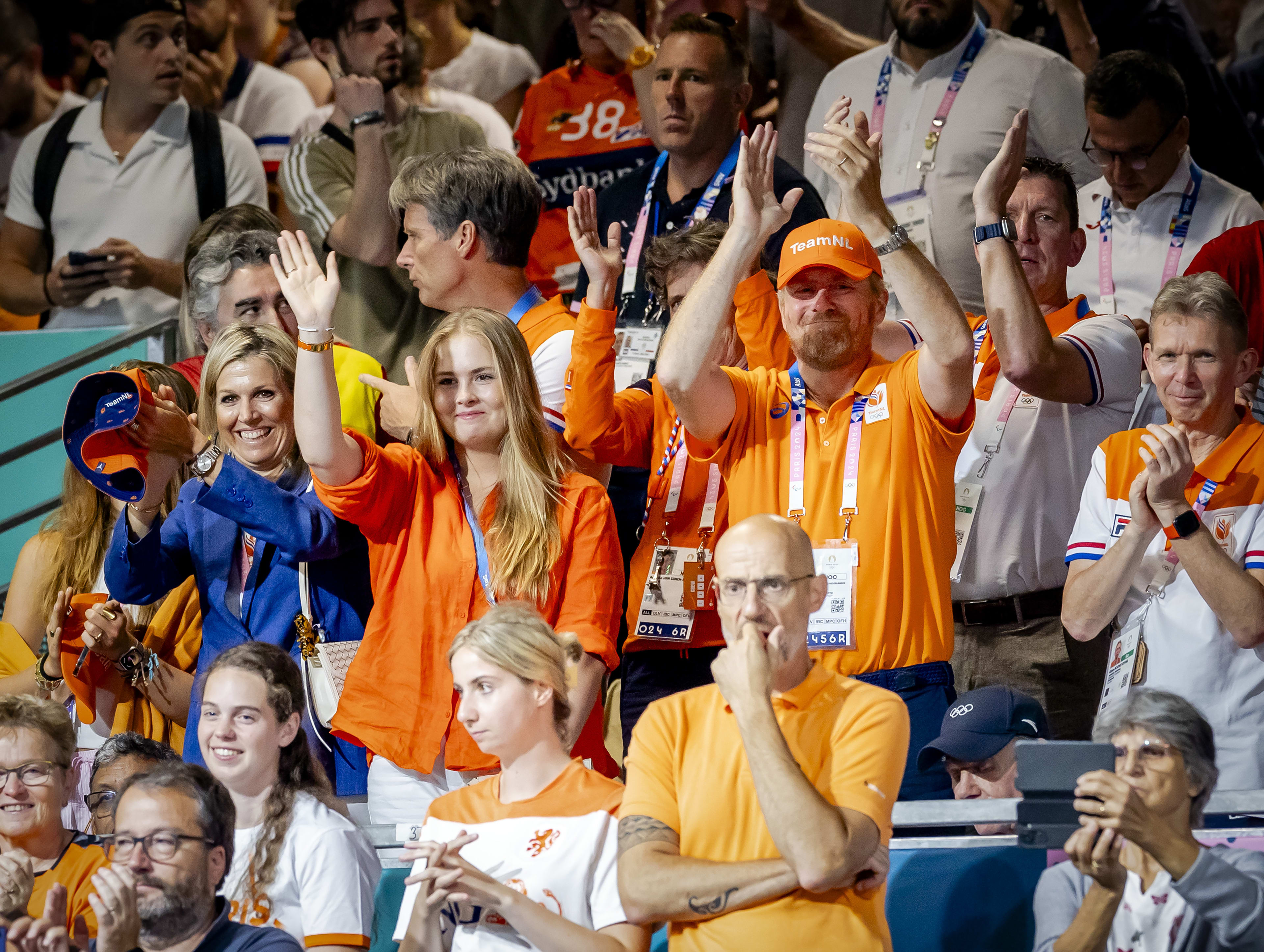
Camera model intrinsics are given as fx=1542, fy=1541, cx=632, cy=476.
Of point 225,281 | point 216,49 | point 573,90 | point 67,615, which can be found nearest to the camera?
point 67,615

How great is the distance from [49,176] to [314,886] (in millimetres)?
3878

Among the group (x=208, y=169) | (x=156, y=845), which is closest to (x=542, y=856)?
(x=156, y=845)

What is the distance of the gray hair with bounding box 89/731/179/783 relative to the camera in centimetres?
347

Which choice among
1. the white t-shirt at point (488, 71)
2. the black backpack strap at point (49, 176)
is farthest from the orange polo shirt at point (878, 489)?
the black backpack strap at point (49, 176)

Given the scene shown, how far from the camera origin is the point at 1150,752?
2.74 metres

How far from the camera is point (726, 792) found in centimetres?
257

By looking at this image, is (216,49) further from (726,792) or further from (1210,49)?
(726,792)

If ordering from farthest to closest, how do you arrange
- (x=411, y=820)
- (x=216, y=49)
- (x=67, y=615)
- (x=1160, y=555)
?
1. (x=216, y=49)
2. (x=67, y=615)
3. (x=1160, y=555)
4. (x=411, y=820)

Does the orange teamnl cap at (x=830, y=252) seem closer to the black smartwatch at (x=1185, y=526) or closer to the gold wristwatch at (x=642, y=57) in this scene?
the black smartwatch at (x=1185, y=526)

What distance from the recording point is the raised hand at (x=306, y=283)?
130 inches

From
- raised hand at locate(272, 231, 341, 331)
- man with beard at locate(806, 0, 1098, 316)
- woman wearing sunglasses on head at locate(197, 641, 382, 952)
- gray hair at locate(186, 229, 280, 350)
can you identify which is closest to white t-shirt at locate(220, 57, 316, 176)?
gray hair at locate(186, 229, 280, 350)

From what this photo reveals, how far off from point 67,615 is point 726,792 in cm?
197

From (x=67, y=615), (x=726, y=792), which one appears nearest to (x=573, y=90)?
(x=67, y=615)

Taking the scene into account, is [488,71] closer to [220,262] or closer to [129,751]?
[220,262]
